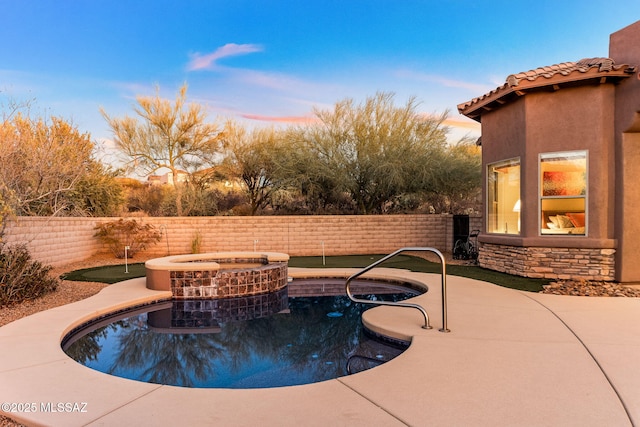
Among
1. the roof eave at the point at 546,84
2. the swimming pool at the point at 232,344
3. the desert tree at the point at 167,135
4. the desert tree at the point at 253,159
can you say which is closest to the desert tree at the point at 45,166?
the desert tree at the point at 167,135

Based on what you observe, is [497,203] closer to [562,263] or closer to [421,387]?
[562,263]

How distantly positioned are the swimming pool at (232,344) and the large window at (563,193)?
5.21 meters

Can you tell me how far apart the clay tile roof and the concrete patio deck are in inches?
208

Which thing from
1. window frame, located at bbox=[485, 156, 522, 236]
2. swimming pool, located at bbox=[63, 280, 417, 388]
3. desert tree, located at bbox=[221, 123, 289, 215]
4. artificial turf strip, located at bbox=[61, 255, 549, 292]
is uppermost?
desert tree, located at bbox=[221, 123, 289, 215]

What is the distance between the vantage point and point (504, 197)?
1009 cm

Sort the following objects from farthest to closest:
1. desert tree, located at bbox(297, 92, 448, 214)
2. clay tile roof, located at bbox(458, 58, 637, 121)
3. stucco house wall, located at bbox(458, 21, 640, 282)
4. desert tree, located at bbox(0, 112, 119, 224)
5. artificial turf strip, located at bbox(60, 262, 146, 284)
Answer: desert tree, located at bbox(297, 92, 448, 214) → desert tree, located at bbox(0, 112, 119, 224) → artificial turf strip, located at bbox(60, 262, 146, 284) → stucco house wall, located at bbox(458, 21, 640, 282) → clay tile roof, located at bbox(458, 58, 637, 121)

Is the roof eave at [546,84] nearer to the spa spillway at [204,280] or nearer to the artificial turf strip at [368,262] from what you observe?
the artificial turf strip at [368,262]

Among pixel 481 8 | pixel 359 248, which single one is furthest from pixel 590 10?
pixel 359 248

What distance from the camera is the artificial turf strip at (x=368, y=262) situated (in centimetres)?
862

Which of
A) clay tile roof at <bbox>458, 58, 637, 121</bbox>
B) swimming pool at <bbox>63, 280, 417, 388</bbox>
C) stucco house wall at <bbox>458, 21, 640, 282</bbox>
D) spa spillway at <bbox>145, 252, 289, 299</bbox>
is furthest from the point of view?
stucco house wall at <bbox>458, 21, 640, 282</bbox>

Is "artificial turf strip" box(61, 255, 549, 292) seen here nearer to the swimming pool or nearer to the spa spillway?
the spa spillway

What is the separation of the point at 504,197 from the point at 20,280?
1063 centimetres

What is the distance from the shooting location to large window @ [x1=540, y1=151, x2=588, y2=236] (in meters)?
8.69

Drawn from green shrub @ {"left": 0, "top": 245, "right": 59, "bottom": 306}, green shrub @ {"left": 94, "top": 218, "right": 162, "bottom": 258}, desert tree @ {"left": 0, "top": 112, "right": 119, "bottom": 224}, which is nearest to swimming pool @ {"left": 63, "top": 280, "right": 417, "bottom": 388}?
green shrub @ {"left": 0, "top": 245, "right": 59, "bottom": 306}
